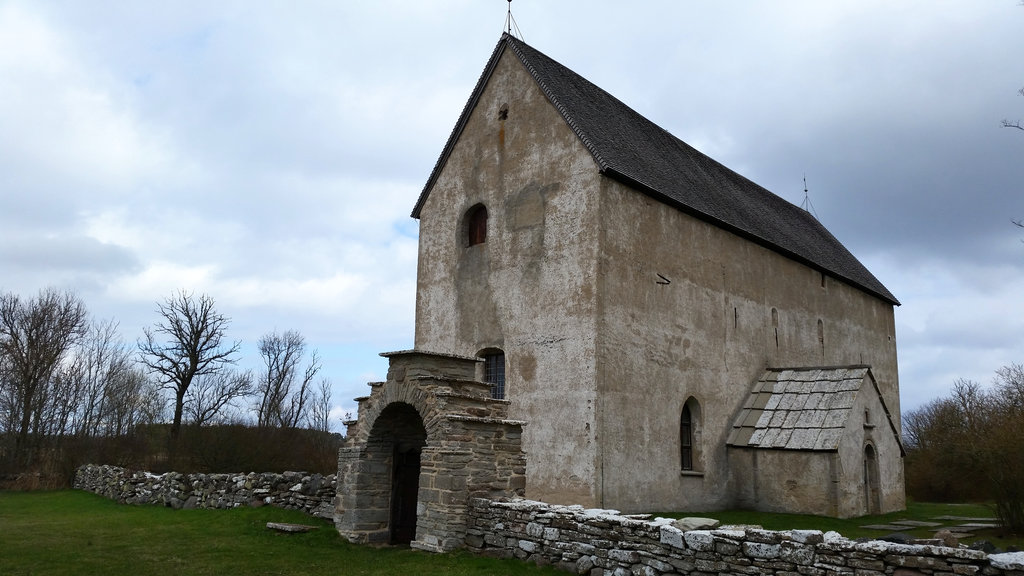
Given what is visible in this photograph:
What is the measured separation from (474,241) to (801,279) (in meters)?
12.1

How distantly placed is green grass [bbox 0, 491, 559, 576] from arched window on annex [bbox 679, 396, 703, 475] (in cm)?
932

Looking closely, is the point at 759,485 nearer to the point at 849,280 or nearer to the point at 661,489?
the point at 661,489

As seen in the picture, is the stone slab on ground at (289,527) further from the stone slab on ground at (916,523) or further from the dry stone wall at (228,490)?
the stone slab on ground at (916,523)

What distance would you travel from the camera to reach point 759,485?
801 inches

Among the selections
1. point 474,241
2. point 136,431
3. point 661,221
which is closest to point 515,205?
point 474,241

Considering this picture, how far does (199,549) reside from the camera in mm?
12727

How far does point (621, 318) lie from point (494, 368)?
3.93m

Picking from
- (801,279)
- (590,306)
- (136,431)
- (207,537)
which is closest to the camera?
(207,537)

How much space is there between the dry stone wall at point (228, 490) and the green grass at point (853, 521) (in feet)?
27.0

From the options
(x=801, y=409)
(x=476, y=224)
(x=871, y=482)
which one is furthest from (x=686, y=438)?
(x=476, y=224)

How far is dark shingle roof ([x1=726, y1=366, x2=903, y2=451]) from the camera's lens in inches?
783

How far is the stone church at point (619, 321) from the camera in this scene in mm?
17672

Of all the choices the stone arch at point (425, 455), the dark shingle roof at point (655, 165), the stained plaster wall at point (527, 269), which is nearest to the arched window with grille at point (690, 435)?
the stained plaster wall at point (527, 269)

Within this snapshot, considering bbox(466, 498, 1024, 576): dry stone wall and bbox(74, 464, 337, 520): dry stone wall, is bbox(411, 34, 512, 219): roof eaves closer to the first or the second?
bbox(74, 464, 337, 520): dry stone wall
